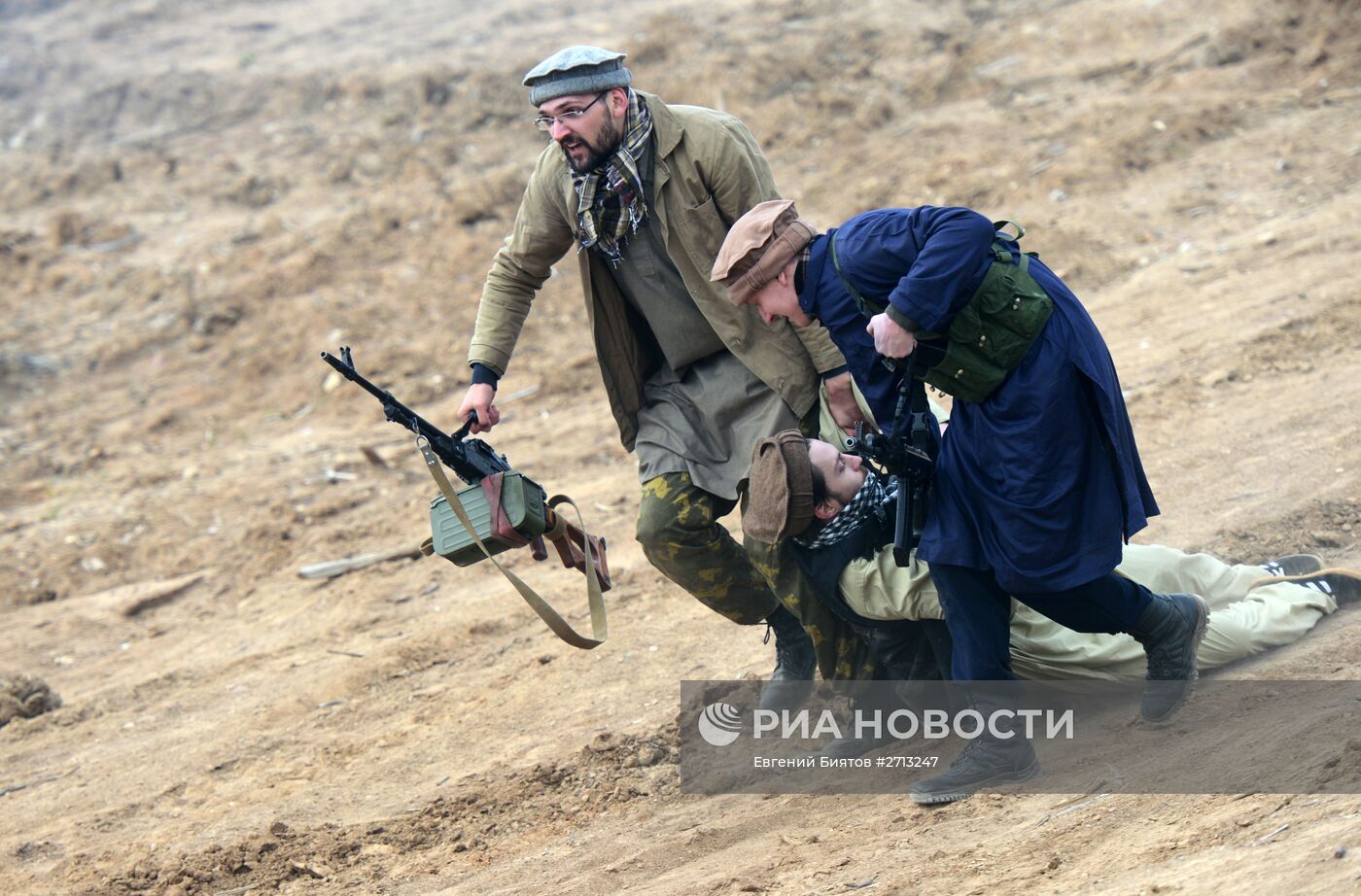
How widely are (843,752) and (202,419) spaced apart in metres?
6.51

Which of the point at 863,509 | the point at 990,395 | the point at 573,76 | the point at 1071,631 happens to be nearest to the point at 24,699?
the point at 573,76

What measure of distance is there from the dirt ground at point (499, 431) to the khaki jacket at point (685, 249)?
4.00 feet

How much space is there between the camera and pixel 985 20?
1256 cm

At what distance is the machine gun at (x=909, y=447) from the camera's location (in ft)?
10.3

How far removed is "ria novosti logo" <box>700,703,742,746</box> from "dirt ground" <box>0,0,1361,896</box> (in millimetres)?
151

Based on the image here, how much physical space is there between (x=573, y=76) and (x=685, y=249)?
1.89 ft

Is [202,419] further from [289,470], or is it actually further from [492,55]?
[492,55]

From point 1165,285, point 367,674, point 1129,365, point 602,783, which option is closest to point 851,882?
point 602,783

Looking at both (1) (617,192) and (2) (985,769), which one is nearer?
(2) (985,769)

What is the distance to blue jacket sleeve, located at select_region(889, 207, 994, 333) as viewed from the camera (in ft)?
9.59

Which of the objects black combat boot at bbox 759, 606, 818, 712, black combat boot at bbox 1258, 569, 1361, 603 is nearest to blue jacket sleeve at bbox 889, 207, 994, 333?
black combat boot at bbox 759, 606, 818, 712

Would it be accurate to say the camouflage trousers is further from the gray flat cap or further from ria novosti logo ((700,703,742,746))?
the gray flat cap

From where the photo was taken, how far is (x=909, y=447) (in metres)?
3.27

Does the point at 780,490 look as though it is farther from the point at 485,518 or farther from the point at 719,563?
the point at 485,518
